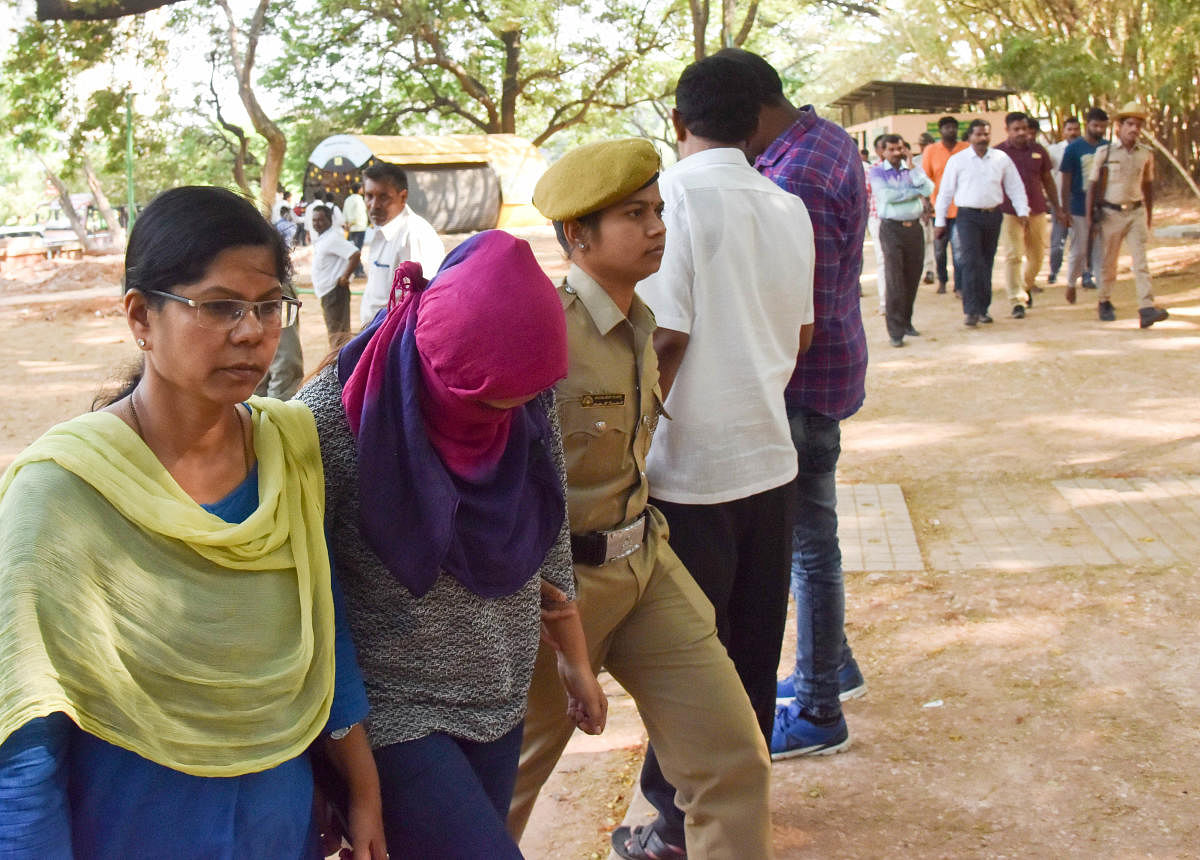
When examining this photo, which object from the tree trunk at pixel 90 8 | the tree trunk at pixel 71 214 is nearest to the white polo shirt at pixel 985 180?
the tree trunk at pixel 90 8

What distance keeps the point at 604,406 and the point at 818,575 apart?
1352 mm

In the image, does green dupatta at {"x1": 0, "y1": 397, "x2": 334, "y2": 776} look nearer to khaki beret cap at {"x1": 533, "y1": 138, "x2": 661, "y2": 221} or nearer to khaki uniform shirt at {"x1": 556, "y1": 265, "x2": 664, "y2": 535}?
khaki uniform shirt at {"x1": 556, "y1": 265, "x2": 664, "y2": 535}

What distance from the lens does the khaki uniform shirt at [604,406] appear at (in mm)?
2660

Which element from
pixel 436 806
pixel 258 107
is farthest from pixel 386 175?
pixel 258 107

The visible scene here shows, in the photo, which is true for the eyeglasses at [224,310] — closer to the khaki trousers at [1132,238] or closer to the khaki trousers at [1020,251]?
the khaki trousers at [1132,238]

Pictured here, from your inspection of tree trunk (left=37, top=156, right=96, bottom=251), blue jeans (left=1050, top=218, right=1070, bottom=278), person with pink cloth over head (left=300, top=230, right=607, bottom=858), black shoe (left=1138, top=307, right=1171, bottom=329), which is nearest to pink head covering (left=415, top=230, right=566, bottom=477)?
person with pink cloth over head (left=300, top=230, right=607, bottom=858)

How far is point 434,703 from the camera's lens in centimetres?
212

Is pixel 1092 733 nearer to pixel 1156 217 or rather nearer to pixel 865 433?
pixel 865 433

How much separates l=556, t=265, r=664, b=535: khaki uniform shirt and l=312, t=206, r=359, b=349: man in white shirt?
22.0 feet

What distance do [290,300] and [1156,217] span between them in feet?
78.6

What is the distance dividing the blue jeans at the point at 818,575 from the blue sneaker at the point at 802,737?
2.2 inches

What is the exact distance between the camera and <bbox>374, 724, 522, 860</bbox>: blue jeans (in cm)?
202

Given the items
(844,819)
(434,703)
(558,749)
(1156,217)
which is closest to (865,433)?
(844,819)

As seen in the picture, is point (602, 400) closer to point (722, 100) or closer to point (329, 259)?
point (722, 100)
